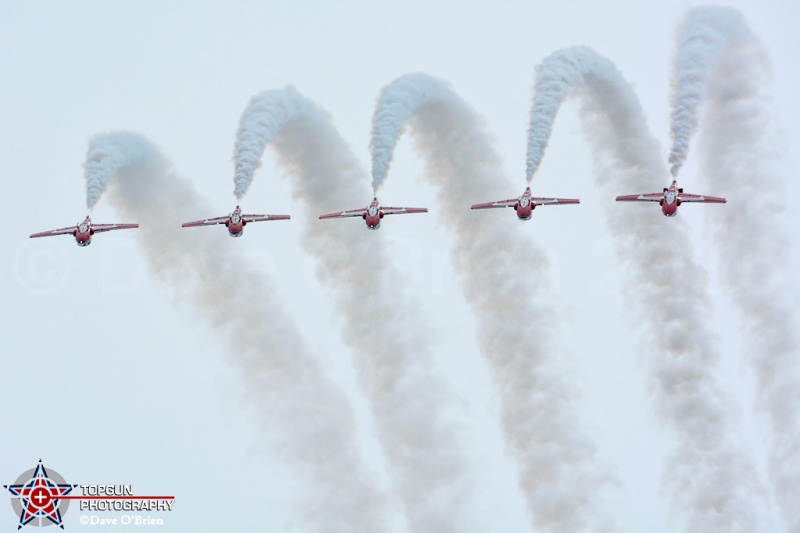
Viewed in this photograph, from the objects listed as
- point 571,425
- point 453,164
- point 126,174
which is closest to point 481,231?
point 453,164

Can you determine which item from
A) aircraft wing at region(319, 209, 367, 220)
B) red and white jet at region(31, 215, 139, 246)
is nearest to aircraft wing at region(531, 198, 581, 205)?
aircraft wing at region(319, 209, 367, 220)

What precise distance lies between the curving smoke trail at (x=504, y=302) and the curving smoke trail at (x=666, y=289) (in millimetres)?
5300

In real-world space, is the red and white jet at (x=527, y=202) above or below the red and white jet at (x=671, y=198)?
above

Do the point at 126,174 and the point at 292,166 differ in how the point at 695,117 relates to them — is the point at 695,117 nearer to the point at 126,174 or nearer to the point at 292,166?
the point at 292,166

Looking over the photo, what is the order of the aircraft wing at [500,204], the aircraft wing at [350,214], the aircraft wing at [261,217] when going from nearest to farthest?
the aircraft wing at [500,204]
the aircraft wing at [350,214]
the aircraft wing at [261,217]

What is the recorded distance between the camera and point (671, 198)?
121 metres

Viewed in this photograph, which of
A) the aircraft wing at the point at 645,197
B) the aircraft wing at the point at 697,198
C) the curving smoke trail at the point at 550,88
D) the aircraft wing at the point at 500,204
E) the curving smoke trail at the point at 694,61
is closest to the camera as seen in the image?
the curving smoke trail at the point at 550,88

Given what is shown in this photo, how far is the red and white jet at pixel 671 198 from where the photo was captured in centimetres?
12131

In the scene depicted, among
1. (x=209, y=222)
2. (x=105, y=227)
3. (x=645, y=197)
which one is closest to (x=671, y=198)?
(x=645, y=197)

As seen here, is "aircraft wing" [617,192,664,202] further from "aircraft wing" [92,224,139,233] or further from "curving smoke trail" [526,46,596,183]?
"aircraft wing" [92,224,139,233]

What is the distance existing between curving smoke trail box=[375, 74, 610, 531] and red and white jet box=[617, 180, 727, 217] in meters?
11.1

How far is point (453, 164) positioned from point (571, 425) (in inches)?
670

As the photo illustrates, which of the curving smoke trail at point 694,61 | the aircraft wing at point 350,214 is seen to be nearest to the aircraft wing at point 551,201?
the curving smoke trail at point 694,61

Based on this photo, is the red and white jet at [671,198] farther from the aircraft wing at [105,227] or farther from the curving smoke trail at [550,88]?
the aircraft wing at [105,227]
